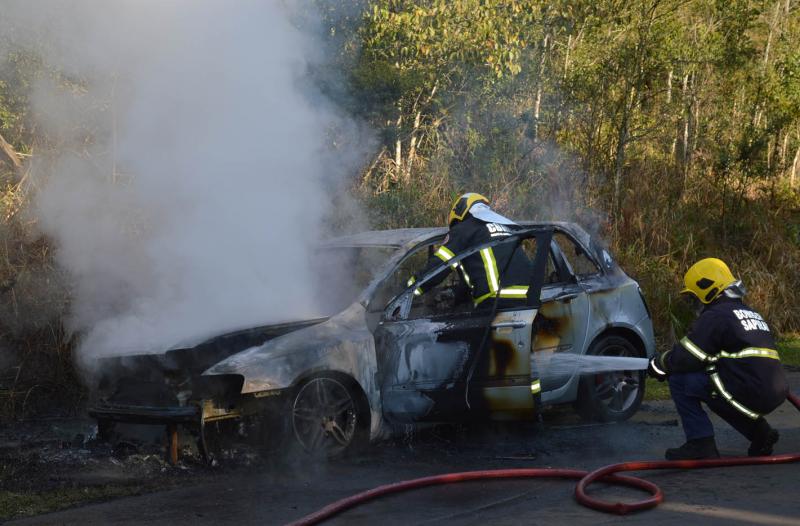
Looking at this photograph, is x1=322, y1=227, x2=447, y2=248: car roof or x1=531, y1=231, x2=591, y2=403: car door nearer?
x1=531, y1=231, x2=591, y2=403: car door

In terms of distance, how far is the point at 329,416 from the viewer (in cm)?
607

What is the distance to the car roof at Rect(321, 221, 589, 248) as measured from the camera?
7035mm

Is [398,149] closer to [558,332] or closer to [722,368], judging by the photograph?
[558,332]

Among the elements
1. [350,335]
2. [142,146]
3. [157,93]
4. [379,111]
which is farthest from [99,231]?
[379,111]

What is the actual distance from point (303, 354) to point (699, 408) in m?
2.50

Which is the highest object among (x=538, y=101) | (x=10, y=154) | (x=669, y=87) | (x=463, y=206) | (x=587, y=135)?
(x=669, y=87)

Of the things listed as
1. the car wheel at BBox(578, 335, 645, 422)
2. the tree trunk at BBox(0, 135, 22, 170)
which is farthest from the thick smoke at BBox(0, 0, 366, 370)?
the tree trunk at BBox(0, 135, 22, 170)

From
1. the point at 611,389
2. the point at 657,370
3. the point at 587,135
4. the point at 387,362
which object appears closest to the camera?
the point at 657,370

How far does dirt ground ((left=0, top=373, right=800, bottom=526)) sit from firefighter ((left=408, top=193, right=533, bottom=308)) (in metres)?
1.08

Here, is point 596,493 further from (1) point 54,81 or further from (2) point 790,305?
(2) point 790,305

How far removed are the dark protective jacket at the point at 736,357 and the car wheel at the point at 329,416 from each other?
206cm

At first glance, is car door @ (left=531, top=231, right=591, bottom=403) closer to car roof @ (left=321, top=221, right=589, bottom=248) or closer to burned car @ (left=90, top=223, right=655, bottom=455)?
burned car @ (left=90, top=223, right=655, bottom=455)

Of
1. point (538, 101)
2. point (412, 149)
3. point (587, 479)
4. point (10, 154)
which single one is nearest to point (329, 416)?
point (587, 479)

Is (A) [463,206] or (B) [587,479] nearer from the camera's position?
(B) [587,479]
